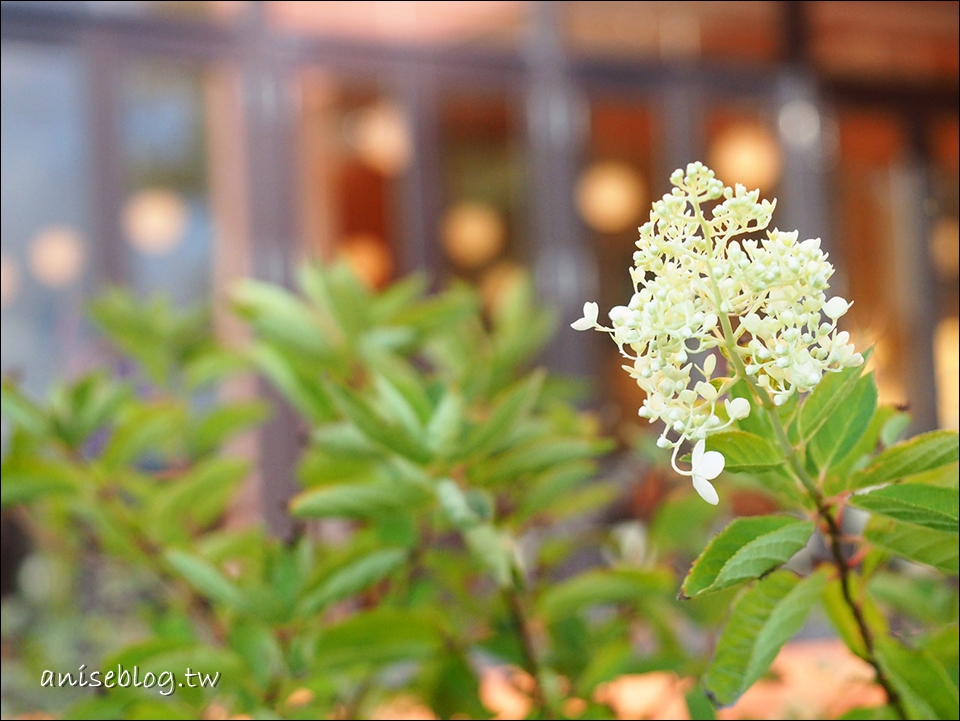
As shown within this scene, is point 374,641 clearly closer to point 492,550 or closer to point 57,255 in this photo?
point 492,550

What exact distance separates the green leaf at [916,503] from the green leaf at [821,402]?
5 cm

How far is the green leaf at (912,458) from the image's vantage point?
61cm

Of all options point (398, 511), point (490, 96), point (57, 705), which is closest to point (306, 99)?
point (490, 96)

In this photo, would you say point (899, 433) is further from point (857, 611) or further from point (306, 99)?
point (306, 99)

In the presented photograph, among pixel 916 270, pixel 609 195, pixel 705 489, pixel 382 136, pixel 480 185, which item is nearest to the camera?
pixel 705 489

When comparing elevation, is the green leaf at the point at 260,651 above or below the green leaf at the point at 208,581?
below

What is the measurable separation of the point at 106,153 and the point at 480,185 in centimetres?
171

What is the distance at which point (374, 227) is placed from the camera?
488 centimetres

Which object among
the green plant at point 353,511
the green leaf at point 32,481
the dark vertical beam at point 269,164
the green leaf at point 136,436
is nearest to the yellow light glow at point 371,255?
the dark vertical beam at point 269,164

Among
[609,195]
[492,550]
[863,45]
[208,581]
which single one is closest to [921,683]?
[492,550]

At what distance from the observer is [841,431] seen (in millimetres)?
628

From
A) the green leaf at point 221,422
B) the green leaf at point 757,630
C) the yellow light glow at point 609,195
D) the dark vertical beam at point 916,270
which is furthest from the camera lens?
the dark vertical beam at point 916,270

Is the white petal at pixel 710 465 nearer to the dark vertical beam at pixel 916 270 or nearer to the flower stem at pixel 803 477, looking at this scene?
the flower stem at pixel 803 477

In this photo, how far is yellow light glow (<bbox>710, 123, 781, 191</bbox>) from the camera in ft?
17.4
